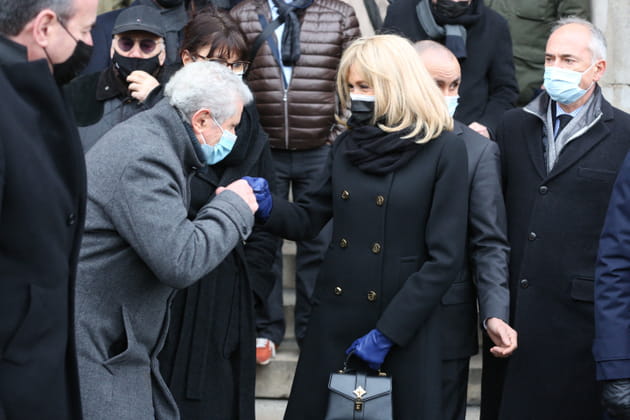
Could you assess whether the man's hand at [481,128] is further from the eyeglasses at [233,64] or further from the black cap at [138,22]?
the black cap at [138,22]

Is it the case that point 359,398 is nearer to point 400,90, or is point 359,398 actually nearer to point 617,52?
point 400,90

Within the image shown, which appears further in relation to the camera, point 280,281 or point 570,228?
point 280,281

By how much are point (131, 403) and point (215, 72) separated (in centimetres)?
120

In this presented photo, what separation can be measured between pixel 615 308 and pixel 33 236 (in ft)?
7.17

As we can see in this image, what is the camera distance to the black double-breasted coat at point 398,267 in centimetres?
355

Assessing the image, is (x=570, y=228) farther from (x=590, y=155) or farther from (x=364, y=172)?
(x=364, y=172)


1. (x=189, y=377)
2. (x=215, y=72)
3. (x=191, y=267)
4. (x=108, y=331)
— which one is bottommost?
(x=189, y=377)

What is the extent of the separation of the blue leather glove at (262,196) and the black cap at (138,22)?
1286 mm

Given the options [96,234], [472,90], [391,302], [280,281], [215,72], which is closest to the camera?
[96,234]

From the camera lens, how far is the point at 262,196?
3809 mm

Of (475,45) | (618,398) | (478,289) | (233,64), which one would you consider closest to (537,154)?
(478,289)

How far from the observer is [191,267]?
2.97 meters

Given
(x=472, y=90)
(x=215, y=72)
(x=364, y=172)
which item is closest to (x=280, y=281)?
(x=472, y=90)

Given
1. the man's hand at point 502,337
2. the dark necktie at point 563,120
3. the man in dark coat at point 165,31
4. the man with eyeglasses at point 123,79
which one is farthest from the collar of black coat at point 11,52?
the man in dark coat at point 165,31
